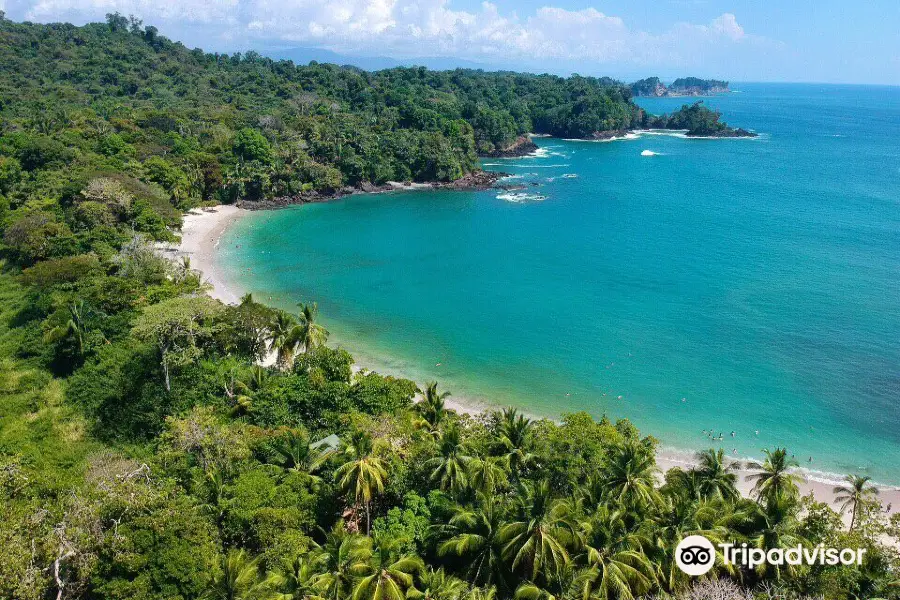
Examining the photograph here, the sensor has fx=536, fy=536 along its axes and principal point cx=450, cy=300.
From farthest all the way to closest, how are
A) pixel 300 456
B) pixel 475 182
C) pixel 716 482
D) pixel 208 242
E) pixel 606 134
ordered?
1. pixel 606 134
2. pixel 475 182
3. pixel 208 242
4. pixel 300 456
5. pixel 716 482

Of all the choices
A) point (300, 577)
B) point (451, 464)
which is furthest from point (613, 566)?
point (300, 577)

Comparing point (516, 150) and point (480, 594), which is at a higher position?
point (516, 150)

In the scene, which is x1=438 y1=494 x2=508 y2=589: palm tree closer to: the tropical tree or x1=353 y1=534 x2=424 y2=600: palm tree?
x1=353 y1=534 x2=424 y2=600: palm tree

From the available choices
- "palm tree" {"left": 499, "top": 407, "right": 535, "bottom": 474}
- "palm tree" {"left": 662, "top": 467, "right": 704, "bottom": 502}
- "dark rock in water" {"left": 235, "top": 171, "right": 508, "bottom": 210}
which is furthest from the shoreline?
"palm tree" {"left": 499, "top": 407, "right": 535, "bottom": 474}

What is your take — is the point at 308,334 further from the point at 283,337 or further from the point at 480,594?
the point at 480,594

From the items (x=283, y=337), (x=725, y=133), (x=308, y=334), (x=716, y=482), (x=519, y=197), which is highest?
(x=725, y=133)

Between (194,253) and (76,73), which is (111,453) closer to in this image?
(194,253)

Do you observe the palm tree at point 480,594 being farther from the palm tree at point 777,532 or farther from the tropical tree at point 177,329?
the tropical tree at point 177,329
